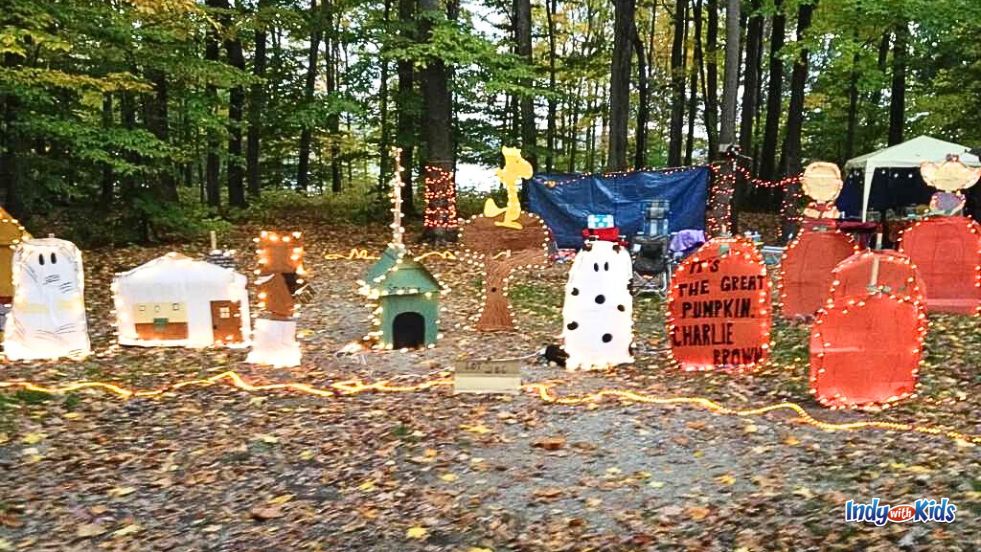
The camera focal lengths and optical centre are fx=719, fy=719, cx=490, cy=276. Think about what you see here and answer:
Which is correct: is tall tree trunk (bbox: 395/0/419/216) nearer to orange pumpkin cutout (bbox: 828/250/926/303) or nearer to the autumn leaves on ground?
the autumn leaves on ground

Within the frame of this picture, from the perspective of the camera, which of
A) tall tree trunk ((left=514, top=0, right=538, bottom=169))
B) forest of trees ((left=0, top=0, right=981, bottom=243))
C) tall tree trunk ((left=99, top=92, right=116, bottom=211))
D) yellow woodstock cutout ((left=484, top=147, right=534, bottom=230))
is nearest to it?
yellow woodstock cutout ((left=484, top=147, right=534, bottom=230))

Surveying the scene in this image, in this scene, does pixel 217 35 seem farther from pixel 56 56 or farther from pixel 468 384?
pixel 468 384

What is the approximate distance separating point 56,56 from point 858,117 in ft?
76.7

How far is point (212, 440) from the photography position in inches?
213

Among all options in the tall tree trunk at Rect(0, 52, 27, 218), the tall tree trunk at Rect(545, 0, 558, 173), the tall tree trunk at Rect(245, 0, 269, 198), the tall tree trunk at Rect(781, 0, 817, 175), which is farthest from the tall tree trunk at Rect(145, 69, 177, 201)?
the tall tree trunk at Rect(781, 0, 817, 175)

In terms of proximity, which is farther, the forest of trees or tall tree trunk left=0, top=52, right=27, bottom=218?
the forest of trees

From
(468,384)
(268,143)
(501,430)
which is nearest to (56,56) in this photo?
(468,384)

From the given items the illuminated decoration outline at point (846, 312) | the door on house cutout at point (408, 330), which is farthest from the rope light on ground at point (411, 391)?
the door on house cutout at point (408, 330)

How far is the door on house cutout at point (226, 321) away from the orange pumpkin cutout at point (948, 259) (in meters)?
8.19

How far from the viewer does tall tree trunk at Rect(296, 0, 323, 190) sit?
1736cm

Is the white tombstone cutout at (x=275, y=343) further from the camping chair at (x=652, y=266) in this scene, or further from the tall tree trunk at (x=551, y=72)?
the tall tree trunk at (x=551, y=72)

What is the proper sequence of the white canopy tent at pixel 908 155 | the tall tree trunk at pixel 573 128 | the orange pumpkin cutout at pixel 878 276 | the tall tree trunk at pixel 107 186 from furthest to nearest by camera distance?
the tall tree trunk at pixel 573 128
the white canopy tent at pixel 908 155
the tall tree trunk at pixel 107 186
the orange pumpkin cutout at pixel 878 276

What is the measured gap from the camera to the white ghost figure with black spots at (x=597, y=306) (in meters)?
7.39

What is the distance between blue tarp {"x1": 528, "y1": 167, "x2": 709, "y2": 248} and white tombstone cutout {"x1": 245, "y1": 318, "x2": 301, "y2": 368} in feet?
30.2
